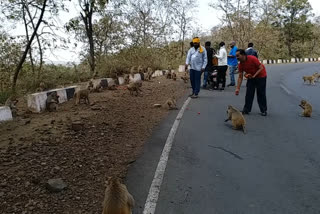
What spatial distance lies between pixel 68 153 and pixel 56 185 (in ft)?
3.77

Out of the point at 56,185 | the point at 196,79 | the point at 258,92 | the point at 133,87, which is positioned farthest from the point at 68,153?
the point at 196,79

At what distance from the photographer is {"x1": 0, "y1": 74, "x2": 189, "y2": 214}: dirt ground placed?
3686 millimetres

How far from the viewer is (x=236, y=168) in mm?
4625

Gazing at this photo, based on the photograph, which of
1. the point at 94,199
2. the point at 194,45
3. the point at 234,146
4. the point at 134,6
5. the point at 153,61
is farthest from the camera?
the point at 134,6

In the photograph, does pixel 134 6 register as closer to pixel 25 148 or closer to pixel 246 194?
pixel 25 148

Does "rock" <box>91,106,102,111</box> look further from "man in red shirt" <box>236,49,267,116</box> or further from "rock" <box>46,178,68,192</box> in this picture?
"rock" <box>46,178,68,192</box>

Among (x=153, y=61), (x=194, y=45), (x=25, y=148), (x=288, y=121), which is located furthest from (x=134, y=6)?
(x=25, y=148)

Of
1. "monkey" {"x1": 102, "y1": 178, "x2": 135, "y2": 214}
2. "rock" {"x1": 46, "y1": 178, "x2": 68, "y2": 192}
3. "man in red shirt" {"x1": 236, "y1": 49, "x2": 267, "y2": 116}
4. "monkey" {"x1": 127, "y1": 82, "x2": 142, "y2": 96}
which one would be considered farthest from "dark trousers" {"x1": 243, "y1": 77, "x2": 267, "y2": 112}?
"monkey" {"x1": 102, "y1": 178, "x2": 135, "y2": 214}

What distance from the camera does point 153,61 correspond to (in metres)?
20.2

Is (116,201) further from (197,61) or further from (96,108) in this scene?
(197,61)

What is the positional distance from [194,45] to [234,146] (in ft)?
20.3

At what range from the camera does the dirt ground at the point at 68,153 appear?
369cm

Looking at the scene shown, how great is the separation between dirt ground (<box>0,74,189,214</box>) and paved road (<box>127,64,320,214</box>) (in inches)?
17.6

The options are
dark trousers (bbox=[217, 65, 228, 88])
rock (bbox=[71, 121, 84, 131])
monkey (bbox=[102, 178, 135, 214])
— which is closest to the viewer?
monkey (bbox=[102, 178, 135, 214])
